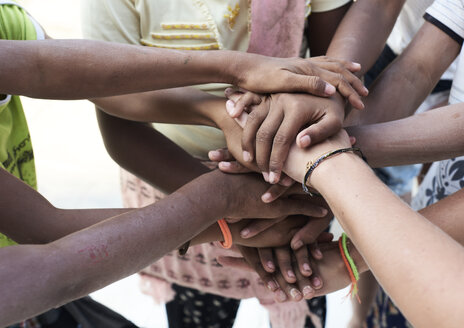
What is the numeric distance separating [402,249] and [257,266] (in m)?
0.60

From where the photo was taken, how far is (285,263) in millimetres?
1272

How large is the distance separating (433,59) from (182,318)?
1060 millimetres

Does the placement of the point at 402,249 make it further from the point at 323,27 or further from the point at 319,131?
the point at 323,27

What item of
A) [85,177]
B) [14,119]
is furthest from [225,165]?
[85,177]

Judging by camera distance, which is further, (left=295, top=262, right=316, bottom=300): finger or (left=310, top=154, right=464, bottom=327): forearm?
(left=295, top=262, right=316, bottom=300): finger

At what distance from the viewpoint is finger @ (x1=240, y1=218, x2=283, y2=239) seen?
1.23 metres

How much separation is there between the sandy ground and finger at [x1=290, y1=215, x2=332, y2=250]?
0.94 m

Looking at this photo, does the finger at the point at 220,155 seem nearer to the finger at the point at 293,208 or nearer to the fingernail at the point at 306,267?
the finger at the point at 293,208

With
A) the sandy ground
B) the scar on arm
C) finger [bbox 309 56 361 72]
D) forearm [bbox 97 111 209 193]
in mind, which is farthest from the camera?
the sandy ground

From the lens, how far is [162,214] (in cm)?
104

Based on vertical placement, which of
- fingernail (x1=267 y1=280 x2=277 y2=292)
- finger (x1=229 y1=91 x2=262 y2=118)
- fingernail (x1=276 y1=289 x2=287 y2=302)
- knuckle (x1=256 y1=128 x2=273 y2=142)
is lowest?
fingernail (x1=276 y1=289 x2=287 y2=302)

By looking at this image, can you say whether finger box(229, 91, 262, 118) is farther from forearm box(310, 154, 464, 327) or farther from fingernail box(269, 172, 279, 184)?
forearm box(310, 154, 464, 327)

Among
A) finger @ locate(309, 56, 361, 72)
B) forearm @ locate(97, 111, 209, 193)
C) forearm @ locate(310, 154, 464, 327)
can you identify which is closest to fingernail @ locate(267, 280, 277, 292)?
forearm @ locate(97, 111, 209, 193)

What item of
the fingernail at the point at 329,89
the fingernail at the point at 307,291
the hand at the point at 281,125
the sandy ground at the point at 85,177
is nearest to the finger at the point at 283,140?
the hand at the point at 281,125
